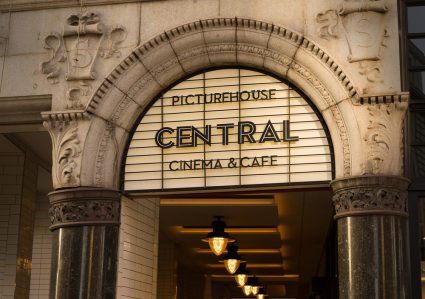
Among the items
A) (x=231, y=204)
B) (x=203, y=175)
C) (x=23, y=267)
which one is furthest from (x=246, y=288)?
(x=203, y=175)

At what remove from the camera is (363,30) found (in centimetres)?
973

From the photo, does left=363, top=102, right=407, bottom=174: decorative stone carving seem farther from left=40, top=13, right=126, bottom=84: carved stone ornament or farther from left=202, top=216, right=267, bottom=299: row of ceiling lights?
left=202, top=216, right=267, bottom=299: row of ceiling lights

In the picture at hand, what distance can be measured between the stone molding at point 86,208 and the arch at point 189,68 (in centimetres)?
17

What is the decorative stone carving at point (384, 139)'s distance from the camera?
30.7ft

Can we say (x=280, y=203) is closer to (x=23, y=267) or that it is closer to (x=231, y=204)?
(x=231, y=204)

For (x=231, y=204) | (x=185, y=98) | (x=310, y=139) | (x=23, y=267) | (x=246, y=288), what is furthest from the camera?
(x=246, y=288)

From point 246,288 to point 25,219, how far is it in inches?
399

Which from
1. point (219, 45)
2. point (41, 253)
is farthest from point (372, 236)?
point (41, 253)

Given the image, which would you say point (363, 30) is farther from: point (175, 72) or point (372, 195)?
point (175, 72)

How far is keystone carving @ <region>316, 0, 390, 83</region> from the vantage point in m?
9.62

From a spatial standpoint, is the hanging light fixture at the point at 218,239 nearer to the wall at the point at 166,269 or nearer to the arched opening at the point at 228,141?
the arched opening at the point at 228,141

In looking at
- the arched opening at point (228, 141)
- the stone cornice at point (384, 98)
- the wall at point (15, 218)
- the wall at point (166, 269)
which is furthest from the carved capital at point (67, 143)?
the wall at point (166, 269)

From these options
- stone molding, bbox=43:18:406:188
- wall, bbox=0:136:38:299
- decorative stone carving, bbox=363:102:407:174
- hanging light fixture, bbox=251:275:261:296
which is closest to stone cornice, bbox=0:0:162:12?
stone molding, bbox=43:18:406:188

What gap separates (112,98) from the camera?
10516mm
